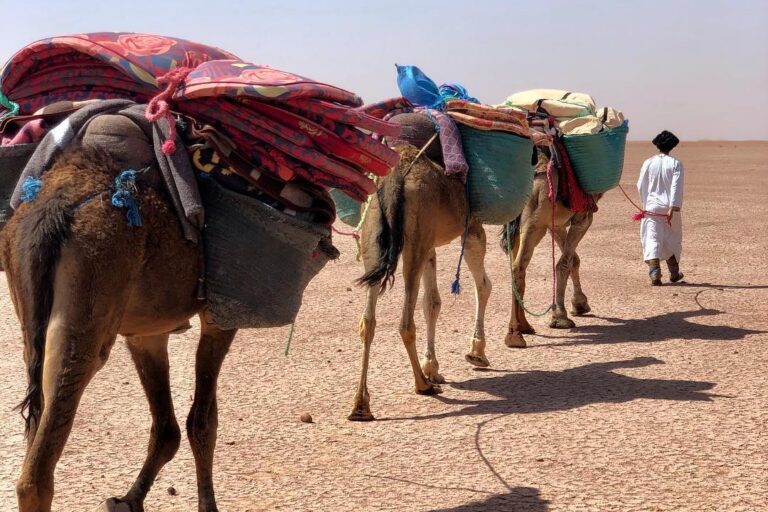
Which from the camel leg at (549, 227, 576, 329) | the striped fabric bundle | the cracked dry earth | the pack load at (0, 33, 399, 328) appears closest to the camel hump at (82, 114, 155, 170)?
the pack load at (0, 33, 399, 328)

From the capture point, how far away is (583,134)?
1010 centimetres

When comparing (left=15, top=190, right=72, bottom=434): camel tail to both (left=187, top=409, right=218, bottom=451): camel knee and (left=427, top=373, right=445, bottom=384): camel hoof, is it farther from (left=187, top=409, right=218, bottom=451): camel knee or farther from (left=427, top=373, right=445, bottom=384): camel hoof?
(left=427, top=373, right=445, bottom=384): camel hoof

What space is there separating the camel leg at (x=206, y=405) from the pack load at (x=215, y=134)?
34 cm

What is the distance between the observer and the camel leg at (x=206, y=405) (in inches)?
183

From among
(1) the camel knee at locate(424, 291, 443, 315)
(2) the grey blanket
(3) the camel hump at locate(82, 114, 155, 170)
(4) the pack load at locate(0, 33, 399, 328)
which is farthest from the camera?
(1) the camel knee at locate(424, 291, 443, 315)

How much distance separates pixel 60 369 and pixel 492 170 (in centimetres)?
471

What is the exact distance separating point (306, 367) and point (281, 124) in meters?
4.21

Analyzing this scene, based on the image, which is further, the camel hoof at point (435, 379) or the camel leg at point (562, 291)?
the camel leg at point (562, 291)

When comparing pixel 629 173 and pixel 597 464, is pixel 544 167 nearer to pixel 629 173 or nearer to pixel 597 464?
pixel 597 464

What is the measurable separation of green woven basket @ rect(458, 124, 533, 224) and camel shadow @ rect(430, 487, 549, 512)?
9.42 feet

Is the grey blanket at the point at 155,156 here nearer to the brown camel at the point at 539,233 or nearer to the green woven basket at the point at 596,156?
the brown camel at the point at 539,233

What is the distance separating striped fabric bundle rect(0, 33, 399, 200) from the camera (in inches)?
164

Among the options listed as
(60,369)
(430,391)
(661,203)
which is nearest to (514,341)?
(430,391)

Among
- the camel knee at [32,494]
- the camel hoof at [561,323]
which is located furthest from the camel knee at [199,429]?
the camel hoof at [561,323]
